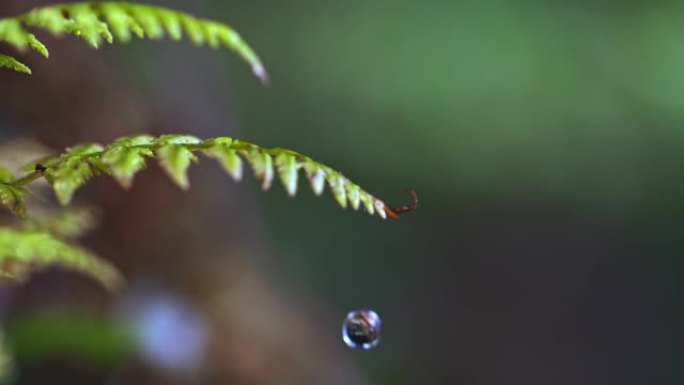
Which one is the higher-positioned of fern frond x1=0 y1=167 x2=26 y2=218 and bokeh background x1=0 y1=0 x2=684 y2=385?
bokeh background x1=0 y1=0 x2=684 y2=385

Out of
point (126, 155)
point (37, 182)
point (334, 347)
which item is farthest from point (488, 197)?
point (126, 155)

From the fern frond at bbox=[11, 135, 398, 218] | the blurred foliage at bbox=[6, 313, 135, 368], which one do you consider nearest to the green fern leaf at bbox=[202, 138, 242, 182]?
the fern frond at bbox=[11, 135, 398, 218]

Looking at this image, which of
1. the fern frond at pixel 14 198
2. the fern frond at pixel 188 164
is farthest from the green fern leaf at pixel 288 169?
the fern frond at pixel 14 198

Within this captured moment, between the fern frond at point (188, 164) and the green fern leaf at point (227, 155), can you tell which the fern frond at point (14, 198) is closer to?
the fern frond at point (188, 164)

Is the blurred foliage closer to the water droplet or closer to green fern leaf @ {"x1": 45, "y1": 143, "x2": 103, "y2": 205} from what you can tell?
the water droplet

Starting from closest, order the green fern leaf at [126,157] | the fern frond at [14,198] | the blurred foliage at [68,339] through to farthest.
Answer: the green fern leaf at [126,157] < the fern frond at [14,198] < the blurred foliage at [68,339]

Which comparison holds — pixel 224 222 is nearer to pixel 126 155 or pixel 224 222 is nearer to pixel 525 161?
pixel 126 155
